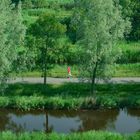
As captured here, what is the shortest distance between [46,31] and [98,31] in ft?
21.4

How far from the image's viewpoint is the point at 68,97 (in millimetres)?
54500

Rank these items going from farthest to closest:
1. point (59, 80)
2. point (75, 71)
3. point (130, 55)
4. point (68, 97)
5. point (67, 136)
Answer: point (130, 55), point (75, 71), point (59, 80), point (68, 97), point (67, 136)

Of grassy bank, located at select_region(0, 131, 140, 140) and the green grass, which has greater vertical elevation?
the green grass

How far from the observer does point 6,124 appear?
50406mm

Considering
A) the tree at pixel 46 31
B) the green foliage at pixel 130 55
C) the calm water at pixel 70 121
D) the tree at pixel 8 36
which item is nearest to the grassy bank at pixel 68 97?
the calm water at pixel 70 121

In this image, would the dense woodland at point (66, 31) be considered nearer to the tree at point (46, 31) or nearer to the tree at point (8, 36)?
the tree at point (46, 31)

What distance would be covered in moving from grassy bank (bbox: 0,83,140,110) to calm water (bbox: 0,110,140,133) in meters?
0.71

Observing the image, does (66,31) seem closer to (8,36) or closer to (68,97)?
(68,97)

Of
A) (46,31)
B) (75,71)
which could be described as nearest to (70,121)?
(46,31)

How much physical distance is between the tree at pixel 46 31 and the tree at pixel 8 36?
3688 millimetres

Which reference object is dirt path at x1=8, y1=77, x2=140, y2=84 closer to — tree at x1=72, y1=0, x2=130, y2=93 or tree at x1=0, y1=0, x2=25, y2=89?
tree at x1=72, y1=0, x2=130, y2=93

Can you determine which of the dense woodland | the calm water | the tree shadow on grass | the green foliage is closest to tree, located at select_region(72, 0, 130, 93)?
the dense woodland

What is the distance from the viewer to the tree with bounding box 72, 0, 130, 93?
5291 cm

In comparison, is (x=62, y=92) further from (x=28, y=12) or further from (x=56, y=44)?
(x=28, y=12)
